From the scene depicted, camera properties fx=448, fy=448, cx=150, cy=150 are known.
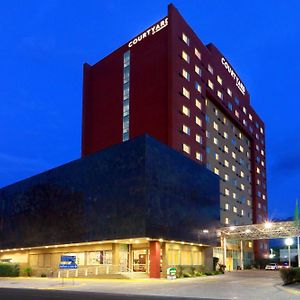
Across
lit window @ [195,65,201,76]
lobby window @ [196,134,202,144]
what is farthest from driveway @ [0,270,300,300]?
lit window @ [195,65,201,76]

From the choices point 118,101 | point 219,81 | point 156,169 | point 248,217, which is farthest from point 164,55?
point 248,217

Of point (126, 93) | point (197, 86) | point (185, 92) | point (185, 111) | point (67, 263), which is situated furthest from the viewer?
point (197, 86)

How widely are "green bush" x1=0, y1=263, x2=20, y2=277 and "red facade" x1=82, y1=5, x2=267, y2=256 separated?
29005 millimetres

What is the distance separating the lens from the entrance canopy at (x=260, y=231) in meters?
71.9

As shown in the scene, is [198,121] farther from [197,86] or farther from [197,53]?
[197,53]

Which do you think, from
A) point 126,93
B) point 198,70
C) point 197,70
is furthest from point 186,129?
point 198,70

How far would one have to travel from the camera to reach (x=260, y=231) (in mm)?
76750

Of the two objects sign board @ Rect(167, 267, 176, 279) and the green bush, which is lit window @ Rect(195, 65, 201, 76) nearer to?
sign board @ Rect(167, 267, 176, 279)

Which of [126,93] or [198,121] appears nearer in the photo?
[126,93]

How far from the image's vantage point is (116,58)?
88875 millimetres

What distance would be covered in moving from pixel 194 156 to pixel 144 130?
34.7 feet

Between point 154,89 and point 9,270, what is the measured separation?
3723 cm

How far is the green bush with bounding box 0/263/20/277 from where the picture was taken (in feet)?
214

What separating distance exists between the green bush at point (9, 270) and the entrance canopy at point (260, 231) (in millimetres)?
32318
